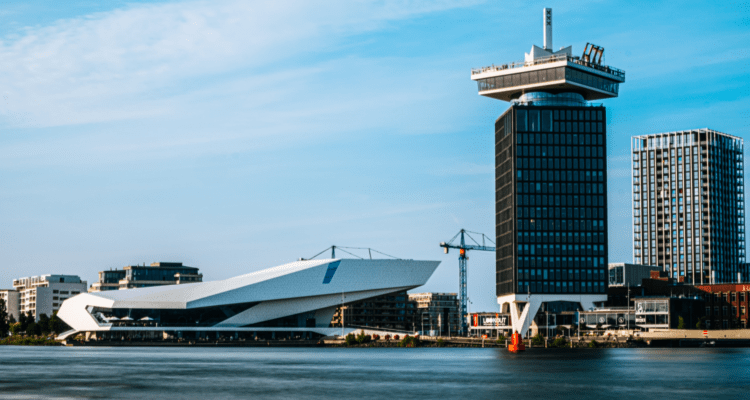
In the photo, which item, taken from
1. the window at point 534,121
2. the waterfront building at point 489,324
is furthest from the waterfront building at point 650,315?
the window at point 534,121

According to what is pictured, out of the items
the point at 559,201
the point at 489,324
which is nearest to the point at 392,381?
the point at 559,201

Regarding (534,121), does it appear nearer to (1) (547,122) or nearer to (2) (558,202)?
(1) (547,122)

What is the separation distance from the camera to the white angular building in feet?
602

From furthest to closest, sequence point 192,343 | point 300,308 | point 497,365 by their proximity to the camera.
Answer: point 300,308 → point 192,343 → point 497,365

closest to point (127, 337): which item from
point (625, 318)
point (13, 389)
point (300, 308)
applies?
point (300, 308)

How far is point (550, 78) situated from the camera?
17212cm

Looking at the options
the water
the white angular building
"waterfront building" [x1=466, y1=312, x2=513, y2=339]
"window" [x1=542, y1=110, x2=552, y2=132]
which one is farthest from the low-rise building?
the water

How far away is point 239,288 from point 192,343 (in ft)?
44.5

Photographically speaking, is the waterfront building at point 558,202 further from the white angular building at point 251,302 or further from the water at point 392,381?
the water at point 392,381

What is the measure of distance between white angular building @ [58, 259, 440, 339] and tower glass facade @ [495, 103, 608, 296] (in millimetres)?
28250

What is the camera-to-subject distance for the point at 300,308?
624ft

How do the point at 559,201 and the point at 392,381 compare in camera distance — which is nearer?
the point at 392,381

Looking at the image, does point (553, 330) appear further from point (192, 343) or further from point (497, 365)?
Result: point (497, 365)

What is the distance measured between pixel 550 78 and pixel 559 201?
20956mm
